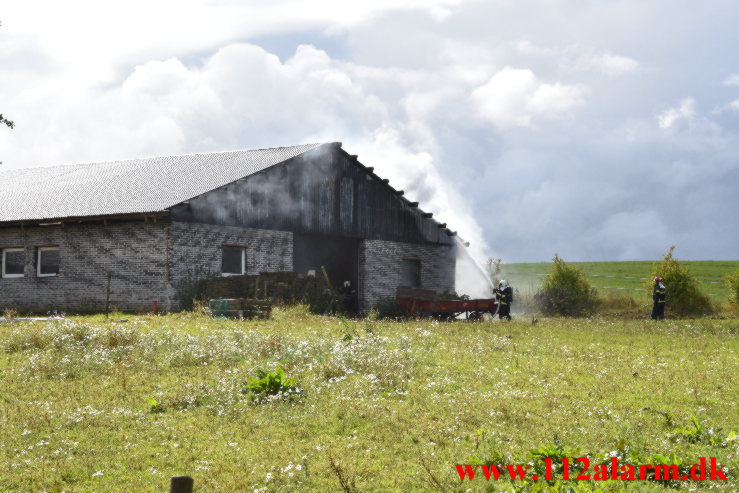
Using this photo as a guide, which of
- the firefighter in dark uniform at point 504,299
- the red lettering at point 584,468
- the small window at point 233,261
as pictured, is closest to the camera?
the red lettering at point 584,468

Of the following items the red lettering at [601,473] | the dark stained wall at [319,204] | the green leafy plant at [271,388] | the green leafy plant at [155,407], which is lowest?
the green leafy plant at [155,407]

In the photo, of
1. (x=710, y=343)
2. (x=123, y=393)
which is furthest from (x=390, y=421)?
(x=710, y=343)

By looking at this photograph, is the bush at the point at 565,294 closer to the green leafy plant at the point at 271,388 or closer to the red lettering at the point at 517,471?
the green leafy plant at the point at 271,388

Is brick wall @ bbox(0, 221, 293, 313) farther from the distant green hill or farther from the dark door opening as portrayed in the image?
the distant green hill

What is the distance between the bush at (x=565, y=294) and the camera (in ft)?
117

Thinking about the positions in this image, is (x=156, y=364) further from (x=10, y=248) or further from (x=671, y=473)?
(x=10, y=248)

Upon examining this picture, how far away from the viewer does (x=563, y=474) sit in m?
7.05

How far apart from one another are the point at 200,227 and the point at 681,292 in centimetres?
2349

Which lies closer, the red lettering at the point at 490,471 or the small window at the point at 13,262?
the red lettering at the point at 490,471

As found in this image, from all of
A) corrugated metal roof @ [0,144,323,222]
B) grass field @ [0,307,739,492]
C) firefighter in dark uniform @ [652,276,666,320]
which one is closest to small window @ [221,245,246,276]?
corrugated metal roof @ [0,144,323,222]

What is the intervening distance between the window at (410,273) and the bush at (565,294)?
6.12m

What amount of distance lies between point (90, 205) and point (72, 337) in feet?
45.4

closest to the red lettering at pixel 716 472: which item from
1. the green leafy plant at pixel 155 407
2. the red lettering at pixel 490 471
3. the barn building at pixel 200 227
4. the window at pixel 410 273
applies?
the red lettering at pixel 490 471

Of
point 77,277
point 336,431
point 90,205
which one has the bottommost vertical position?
point 336,431
